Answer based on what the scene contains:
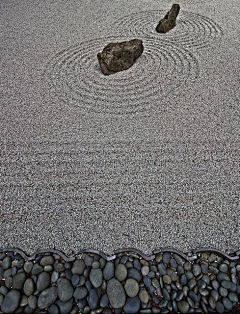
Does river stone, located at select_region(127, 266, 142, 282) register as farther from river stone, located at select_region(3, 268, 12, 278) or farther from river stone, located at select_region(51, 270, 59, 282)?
river stone, located at select_region(3, 268, 12, 278)

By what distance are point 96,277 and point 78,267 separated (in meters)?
0.08

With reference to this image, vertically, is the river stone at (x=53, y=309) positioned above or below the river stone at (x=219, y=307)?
below

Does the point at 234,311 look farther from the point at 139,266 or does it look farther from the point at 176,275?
the point at 139,266

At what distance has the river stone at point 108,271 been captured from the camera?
1.04m

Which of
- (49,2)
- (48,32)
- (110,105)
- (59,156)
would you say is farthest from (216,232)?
(49,2)

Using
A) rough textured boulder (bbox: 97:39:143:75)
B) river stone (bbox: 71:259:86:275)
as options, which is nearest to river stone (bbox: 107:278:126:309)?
river stone (bbox: 71:259:86:275)

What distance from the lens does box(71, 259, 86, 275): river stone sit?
1059 millimetres

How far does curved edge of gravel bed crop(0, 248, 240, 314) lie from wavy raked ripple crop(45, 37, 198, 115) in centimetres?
90

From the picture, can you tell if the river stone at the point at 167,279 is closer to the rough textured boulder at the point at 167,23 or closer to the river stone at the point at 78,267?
the river stone at the point at 78,267

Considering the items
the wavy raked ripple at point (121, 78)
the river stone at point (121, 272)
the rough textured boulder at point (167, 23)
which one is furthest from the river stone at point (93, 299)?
the rough textured boulder at point (167, 23)

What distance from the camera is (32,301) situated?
0.99 metres

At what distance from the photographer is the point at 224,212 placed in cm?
121

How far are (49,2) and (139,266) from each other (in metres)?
3.02

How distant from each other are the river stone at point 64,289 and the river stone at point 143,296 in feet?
0.84
